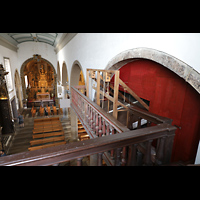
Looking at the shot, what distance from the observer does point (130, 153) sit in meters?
1.67

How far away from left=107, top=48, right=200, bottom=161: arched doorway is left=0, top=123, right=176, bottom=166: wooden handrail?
0.96 meters

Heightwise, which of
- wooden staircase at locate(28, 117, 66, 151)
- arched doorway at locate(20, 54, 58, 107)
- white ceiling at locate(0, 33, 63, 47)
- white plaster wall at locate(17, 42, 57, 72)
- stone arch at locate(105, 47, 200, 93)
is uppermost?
white ceiling at locate(0, 33, 63, 47)

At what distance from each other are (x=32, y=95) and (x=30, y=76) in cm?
315

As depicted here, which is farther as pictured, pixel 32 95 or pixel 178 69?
pixel 32 95

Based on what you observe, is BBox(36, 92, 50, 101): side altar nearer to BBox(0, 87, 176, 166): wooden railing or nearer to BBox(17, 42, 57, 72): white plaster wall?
BBox(17, 42, 57, 72): white plaster wall

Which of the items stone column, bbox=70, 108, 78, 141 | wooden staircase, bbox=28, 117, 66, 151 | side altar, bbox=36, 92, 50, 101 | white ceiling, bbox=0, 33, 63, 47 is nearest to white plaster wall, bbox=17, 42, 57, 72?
white ceiling, bbox=0, 33, 63, 47

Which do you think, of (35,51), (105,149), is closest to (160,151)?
(105,149)

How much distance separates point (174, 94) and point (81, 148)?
8.87ft

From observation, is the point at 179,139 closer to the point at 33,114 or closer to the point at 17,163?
the point at 17,163

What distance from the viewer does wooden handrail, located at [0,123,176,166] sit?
1.19 m

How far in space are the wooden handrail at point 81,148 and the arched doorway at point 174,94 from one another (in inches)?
37.8

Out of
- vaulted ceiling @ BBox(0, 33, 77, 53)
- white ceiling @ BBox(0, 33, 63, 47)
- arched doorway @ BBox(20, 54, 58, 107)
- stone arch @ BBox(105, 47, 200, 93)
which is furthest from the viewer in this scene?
arched doorway @ BBox(20, 54, 58, 107)

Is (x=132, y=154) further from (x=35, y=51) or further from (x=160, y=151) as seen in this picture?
(x=35, y=51)
